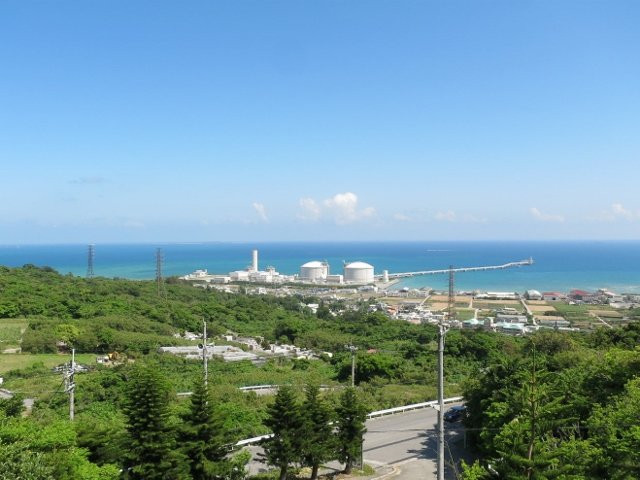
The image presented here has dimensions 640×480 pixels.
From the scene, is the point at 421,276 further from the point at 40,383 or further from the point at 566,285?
the point at 40,383

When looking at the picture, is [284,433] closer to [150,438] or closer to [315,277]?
[150,438]

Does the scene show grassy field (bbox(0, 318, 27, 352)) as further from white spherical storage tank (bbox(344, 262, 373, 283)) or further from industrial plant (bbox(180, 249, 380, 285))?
white spherical storage tank (bbox(344, 262, 373, 283))

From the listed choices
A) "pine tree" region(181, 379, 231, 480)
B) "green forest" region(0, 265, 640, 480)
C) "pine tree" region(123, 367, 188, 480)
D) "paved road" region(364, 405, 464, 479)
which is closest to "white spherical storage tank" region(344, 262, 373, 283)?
"green forest" region(0, 265, 640, 480)

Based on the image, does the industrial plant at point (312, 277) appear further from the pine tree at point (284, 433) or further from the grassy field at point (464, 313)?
the pine tree at point (284, 433)

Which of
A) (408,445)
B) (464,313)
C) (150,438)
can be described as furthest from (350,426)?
(464,313)

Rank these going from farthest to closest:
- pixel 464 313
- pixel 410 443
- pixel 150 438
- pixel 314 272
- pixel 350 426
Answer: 1. pixel 314 272
2. pixel 464 313
3. pixel 410 443
4. pixel 350 426
5. pixel 150 438
